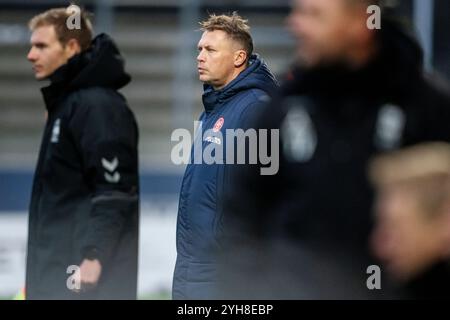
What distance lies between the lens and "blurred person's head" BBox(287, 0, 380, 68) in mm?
2773

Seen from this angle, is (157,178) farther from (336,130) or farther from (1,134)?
(336,130)

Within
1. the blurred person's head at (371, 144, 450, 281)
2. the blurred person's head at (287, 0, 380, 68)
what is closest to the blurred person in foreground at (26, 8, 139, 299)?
the blurred person's head at (287, 0, 380, 68)

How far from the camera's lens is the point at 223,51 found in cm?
461

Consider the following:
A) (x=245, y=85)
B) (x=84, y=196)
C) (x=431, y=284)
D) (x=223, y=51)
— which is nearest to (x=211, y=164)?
(x=245, y=85)

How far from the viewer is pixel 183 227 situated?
438cm

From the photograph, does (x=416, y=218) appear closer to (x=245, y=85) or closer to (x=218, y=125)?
(x=218, y=125)

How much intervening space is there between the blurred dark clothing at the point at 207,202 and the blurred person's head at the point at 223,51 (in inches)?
4.0

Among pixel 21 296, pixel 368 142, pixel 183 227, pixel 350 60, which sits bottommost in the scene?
pixel 21 296

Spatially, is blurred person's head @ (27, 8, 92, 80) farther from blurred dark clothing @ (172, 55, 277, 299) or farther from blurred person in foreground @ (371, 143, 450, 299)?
blurred person in foreground @ (371, 143, 450, 299)

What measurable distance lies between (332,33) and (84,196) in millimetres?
2134

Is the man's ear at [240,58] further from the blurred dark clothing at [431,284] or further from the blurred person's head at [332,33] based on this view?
the blurred dark clothing at [431,284]
